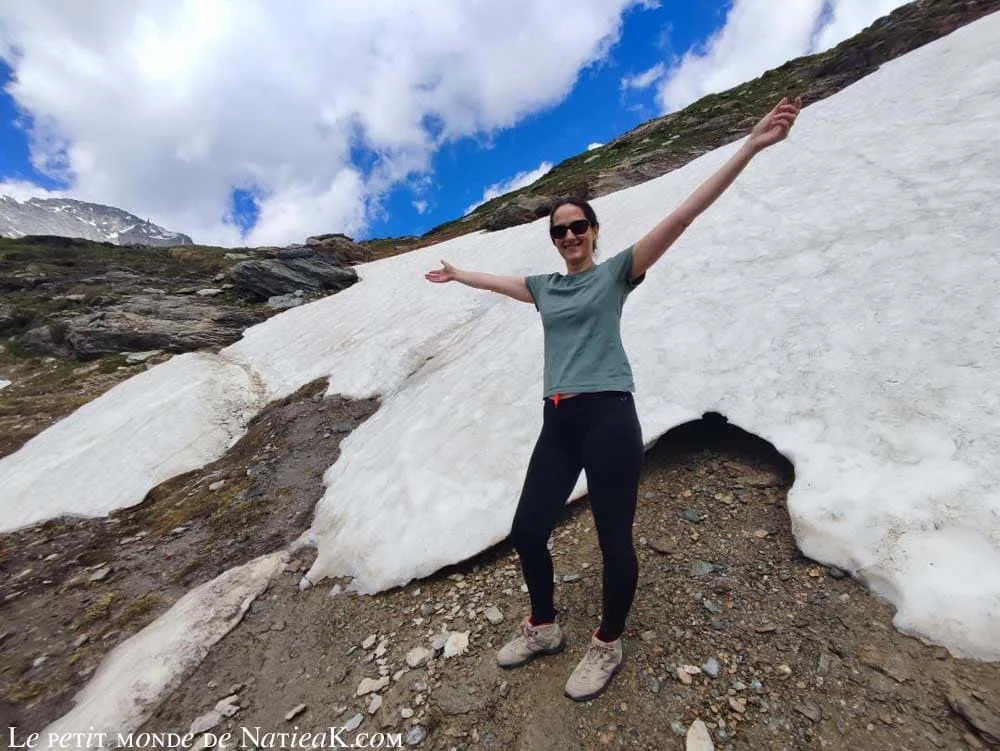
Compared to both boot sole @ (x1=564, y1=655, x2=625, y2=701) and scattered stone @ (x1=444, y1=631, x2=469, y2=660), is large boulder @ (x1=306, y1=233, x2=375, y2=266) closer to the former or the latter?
scattered stone @ (x1=444, y1=631, x2=469, y2=660)

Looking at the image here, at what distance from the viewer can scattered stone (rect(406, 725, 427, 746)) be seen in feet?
13.6

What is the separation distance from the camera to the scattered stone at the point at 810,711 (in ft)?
11.3

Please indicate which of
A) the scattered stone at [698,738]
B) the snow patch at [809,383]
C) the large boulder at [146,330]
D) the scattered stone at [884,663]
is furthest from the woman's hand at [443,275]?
the large boulder at [146,330]

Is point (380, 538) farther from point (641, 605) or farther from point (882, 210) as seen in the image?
point (882, 210)

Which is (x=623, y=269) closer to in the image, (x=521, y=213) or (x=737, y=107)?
(x=521, y=213)

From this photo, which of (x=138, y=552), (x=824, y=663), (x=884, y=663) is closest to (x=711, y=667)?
(x=824, y=663)

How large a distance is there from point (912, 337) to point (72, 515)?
16.6 m

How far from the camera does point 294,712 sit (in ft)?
15.9

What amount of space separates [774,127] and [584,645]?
4.57m

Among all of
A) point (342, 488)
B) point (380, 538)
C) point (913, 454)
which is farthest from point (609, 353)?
point (342, 488)

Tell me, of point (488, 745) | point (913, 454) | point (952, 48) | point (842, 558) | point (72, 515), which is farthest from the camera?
point (952, 48)

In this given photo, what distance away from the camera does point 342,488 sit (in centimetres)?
903

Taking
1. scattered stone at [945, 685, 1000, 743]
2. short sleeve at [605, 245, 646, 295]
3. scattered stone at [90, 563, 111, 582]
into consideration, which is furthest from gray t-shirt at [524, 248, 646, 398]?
scattered stone at [90, 563, 111, 582]

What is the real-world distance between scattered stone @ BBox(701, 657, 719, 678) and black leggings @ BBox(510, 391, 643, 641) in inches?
29.6
